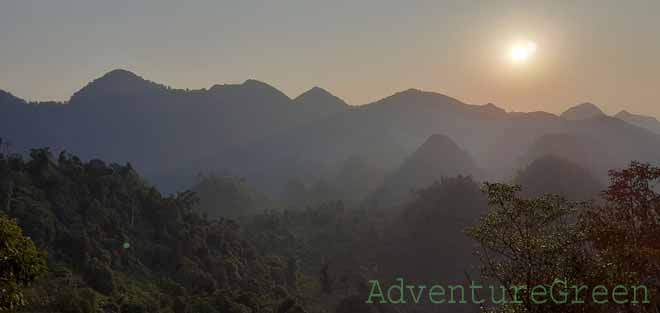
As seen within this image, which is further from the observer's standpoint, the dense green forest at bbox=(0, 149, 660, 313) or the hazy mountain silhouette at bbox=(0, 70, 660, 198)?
the hazy mountain silhouette at bbox=(0, 70, 660, 198)

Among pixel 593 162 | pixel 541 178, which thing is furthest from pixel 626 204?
pixel 593 162

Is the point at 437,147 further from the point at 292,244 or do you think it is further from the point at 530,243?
the point at 530,243

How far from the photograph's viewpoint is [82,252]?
2659 cm

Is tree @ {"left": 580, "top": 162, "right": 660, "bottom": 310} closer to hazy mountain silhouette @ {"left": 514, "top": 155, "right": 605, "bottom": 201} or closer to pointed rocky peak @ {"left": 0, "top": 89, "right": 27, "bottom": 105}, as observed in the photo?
hazy mountain silhouette @ {"left": 514, "top": 155, "right": 605, "bottom": 201}

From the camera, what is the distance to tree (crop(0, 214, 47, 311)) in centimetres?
791

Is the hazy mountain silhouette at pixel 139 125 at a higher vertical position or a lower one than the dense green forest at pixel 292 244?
higher

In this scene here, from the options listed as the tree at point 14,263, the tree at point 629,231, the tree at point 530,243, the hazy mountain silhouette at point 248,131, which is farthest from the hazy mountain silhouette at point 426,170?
the tree at point 14,263

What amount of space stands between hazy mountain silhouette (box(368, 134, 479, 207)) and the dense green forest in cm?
2009

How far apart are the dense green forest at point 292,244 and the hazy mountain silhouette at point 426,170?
2009 cm

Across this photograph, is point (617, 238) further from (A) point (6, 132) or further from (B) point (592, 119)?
(A) point (6, 132)

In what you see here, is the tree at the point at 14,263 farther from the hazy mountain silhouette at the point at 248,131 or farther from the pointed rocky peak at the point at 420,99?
the pointed rocky peak at the point at 420,99

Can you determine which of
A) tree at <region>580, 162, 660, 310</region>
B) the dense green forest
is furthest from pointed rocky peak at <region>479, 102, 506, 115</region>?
tree at <region>580, 162, 660, 310</region>

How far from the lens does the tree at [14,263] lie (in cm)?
791

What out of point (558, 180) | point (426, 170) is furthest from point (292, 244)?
point (426, 170)
